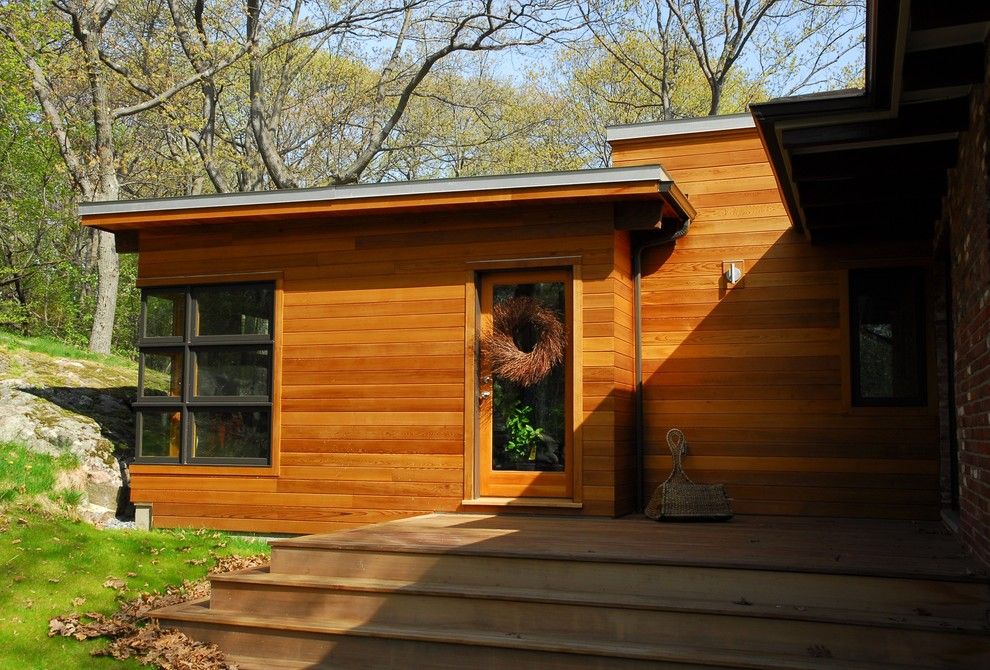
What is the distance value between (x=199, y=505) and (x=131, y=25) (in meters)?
14.3

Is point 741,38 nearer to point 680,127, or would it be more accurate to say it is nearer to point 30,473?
point 680,127

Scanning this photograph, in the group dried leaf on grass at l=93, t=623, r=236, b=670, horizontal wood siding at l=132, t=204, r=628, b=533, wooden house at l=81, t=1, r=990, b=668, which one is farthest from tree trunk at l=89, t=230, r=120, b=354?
dried leaf on grass at l=93, t=623, r=236, b=670

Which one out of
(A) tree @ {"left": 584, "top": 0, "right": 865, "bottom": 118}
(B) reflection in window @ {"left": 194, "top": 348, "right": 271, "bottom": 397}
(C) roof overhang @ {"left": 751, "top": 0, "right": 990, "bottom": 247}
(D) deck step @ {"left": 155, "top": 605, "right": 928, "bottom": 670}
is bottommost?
(D) deck step @ {"left": 155, "top": 605, "right": 928, "bottom": 670}

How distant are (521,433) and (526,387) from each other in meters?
0.34

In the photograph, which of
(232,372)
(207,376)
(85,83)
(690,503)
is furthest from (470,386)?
(85,83)

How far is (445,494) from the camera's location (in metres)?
7.15

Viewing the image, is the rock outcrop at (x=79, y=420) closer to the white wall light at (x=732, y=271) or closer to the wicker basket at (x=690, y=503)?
the wicker basket at (x=690, y=503)

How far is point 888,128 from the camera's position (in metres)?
4.77

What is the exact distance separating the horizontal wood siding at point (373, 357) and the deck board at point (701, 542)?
647 millimetres

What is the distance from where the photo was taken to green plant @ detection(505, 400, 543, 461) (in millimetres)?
7113

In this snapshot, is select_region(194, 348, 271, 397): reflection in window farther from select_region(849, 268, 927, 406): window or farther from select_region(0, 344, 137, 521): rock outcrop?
select_region(849, 268, 927, 406): window

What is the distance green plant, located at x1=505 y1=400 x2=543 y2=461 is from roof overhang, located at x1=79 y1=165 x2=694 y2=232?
151 cm

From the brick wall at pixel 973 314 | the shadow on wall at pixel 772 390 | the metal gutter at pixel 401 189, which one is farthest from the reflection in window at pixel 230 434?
the brick wall at pixel 973 314

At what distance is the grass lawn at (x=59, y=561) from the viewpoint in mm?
5129
